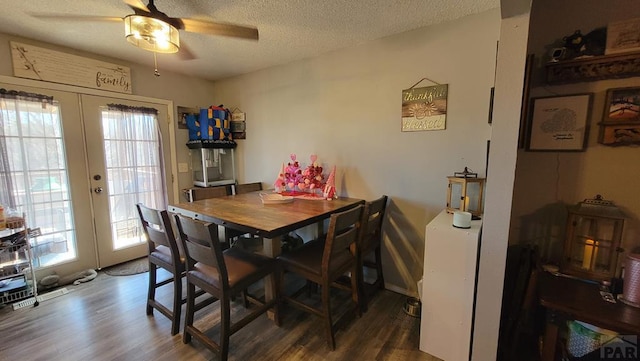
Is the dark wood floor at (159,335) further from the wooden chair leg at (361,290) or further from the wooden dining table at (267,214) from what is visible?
the wooden dining table at (267,214)

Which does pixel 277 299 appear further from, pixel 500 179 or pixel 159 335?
pixel 500 179

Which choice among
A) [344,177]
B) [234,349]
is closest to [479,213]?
[344,177]

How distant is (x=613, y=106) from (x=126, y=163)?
4.22m

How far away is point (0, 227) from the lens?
81.8 inches

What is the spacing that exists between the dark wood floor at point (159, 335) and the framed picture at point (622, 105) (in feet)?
5.88

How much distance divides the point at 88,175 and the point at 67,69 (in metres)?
1.06

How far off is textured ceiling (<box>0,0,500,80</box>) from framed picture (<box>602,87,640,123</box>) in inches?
36.1

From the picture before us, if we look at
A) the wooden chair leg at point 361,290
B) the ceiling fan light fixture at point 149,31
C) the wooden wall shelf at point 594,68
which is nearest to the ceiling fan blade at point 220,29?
the ceiling fan light fixture at point 149,31

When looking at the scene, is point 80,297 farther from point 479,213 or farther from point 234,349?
point 479,213

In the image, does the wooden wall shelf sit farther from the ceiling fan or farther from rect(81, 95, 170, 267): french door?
rect(81, 95, 170, 267): french door

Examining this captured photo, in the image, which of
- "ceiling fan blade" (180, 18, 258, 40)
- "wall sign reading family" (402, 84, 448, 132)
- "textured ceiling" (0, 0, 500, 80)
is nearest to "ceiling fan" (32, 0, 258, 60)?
"ceiling fan blade" (180, 18, 258, 40)

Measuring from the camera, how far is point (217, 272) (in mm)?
1547

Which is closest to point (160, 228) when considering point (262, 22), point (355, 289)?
point (355, 289)

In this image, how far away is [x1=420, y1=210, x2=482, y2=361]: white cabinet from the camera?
4.81 ft
